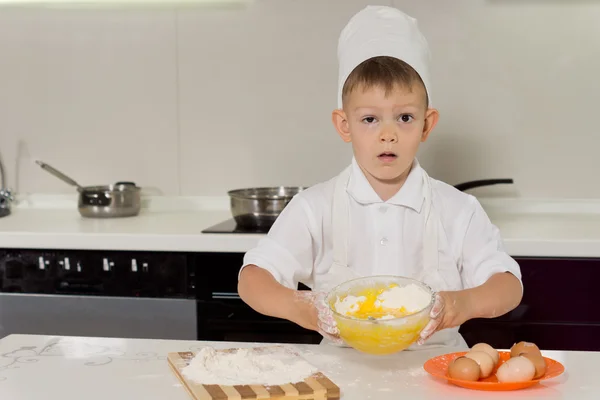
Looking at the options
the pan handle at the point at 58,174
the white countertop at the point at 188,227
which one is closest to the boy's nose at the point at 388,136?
the white countertop at the point at 188,227

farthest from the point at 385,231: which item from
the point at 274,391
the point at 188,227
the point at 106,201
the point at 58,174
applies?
the point at 58,174

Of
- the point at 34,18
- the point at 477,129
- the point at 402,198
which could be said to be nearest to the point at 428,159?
the point at 477,129

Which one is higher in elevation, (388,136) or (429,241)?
(388,136)

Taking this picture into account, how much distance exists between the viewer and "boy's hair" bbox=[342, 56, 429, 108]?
4.93 ft

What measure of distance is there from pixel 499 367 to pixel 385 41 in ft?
2.18

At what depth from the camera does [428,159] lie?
8.67 feet

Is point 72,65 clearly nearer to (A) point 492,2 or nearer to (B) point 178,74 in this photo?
(B) point 178,74

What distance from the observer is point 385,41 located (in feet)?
5.06

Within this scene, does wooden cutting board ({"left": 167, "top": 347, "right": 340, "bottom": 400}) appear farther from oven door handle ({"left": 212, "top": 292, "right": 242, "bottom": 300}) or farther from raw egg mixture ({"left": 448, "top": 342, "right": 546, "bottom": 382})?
oven door handle ({"left": 212, "top": 292, "right": 242, "bottom": 300})

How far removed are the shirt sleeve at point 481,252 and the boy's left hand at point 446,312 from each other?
0.59 ft

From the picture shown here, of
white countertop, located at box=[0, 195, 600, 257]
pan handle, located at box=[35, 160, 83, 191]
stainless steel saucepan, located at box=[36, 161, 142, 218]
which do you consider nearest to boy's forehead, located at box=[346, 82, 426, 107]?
white countertop, located at box=[0, 195, 600, 257]

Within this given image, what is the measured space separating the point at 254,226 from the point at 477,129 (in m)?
0.83

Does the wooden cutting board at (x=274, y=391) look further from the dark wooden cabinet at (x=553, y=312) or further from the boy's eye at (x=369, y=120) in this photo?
the dark wooden cabinet at (x=553, y=312)

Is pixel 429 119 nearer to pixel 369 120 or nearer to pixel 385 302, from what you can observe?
pixel 369 120
